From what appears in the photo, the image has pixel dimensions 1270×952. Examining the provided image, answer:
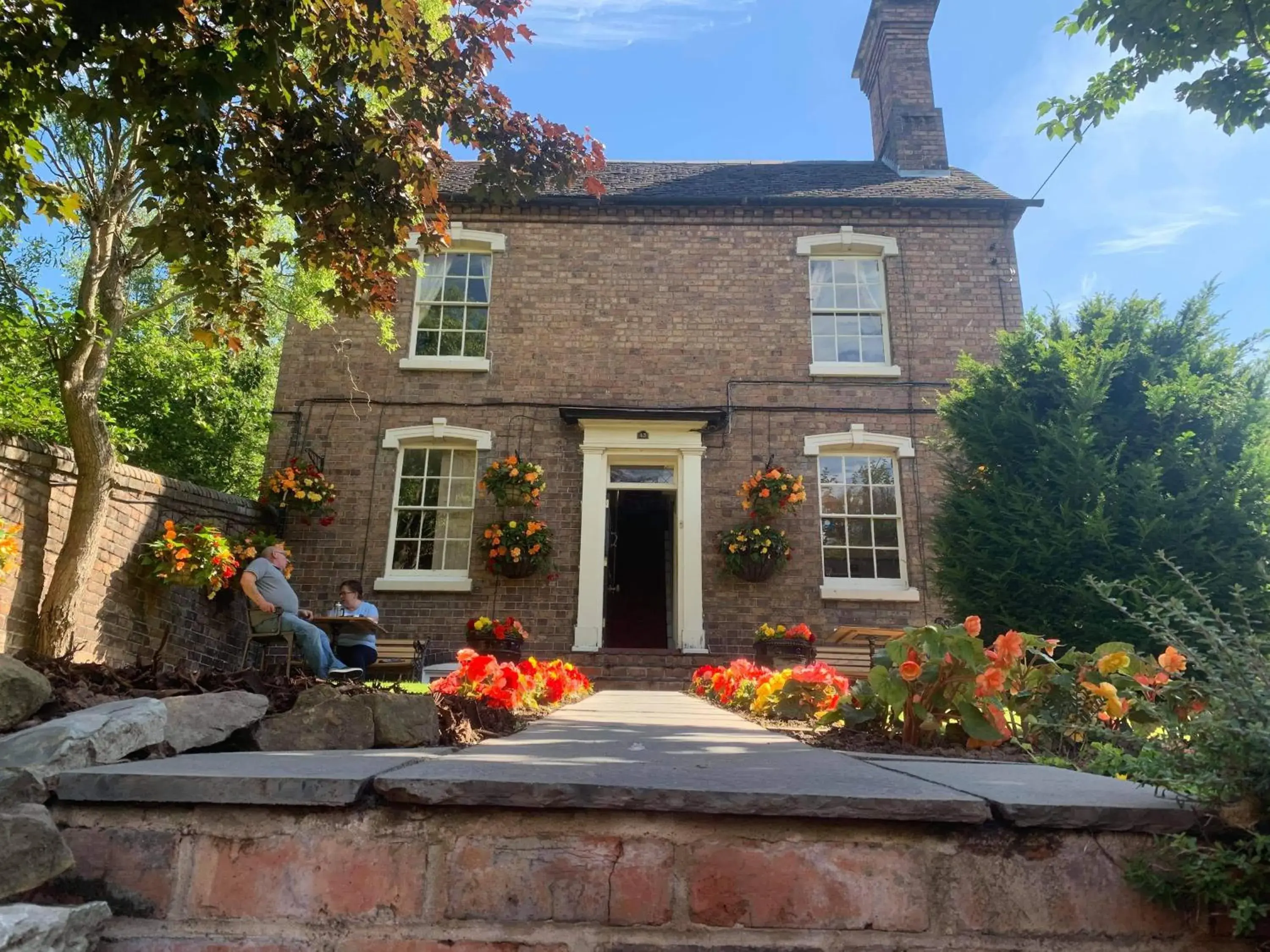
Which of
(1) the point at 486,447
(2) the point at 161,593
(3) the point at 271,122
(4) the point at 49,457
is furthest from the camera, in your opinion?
(1) the point at 486,447

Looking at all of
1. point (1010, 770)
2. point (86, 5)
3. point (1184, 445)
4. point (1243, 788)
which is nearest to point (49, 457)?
point (86, 5)

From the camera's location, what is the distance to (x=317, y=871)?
138 centimetres

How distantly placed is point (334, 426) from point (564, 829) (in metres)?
10.4

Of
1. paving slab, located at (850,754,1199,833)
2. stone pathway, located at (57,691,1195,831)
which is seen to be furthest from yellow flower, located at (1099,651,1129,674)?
paving slab, located at (850,754,1199,833)

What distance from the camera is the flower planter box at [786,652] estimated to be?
9195 mm

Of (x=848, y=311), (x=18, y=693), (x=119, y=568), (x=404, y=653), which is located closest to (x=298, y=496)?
(x=119, y=568)

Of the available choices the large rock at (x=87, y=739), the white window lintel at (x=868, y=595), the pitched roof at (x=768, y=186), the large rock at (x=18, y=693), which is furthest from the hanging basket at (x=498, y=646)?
the large rock at (x=87, y=739)

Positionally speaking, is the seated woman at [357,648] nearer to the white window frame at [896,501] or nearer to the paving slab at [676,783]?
the paving slab at [676,783]

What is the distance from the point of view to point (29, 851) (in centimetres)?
131

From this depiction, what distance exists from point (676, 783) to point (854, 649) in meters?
7.82

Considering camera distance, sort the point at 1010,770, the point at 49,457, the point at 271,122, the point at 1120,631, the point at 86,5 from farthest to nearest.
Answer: the point at 49,457
the point at 1120,631
the point at 271,122
the point at 86,5
the point at 1010,770

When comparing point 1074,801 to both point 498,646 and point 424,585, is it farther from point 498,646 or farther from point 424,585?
point 424,585

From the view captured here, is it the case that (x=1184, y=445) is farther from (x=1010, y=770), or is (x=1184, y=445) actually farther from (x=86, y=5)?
(x=86, y=5)

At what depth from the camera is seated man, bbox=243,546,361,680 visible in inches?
225
